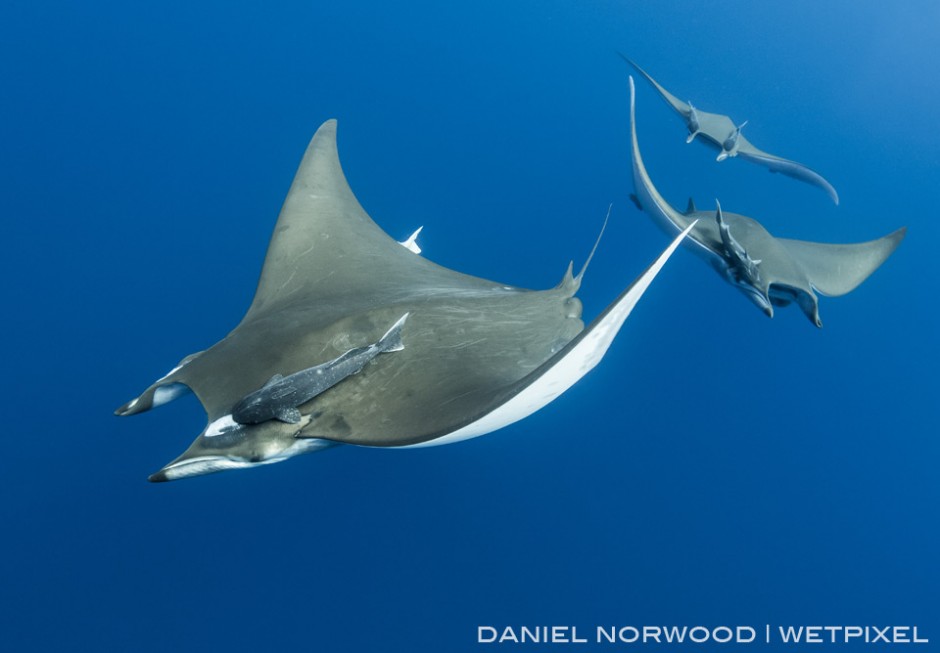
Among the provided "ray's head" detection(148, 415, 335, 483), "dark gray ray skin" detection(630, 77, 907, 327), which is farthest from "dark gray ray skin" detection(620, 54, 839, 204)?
"ray's head" detection(148, 415, 335, 483)

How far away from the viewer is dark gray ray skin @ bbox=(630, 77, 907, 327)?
3.54 meters

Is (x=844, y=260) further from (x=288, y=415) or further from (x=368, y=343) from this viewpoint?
(x=288, y=415)

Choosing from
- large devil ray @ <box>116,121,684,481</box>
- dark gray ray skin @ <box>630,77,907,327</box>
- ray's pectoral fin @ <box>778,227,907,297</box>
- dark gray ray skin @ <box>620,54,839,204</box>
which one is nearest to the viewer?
large devil ray @ <box>116,121,684,481</box>

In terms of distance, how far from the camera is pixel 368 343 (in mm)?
2346

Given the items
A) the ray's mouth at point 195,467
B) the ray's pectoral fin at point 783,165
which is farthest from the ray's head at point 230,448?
the ray's pectoral fin at point 783,165

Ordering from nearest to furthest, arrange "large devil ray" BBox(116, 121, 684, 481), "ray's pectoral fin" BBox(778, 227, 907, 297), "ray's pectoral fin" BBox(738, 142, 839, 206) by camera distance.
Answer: "large devil ray" BBox(116, 121, 684, 481)
"ray's pectoral fin" BBox(778, 227, 907, 297)
"ray's pectoral fin" BBox(738, 142, 839, 206)

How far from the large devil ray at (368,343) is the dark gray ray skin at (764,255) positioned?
41.6 inches

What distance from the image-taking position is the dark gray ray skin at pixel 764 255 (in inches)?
139

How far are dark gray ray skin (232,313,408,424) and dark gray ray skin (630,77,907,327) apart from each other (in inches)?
80.0

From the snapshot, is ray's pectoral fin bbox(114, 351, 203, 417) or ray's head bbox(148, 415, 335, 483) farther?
ray's pectoral fin bbox(114, 351, 203, 417)

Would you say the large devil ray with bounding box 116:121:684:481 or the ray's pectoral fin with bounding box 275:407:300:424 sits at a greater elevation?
the large devil ray with bounding box 116:121:684:481

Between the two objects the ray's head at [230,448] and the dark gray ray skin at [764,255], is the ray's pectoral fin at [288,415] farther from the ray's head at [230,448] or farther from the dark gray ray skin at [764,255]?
the dark gray ray skin at [764,255]

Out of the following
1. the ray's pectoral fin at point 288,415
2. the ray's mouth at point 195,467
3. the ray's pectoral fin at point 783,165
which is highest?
the ray's pectoral fin at point 783,165

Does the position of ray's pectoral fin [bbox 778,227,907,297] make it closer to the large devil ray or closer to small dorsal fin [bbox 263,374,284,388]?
the large devil ray
